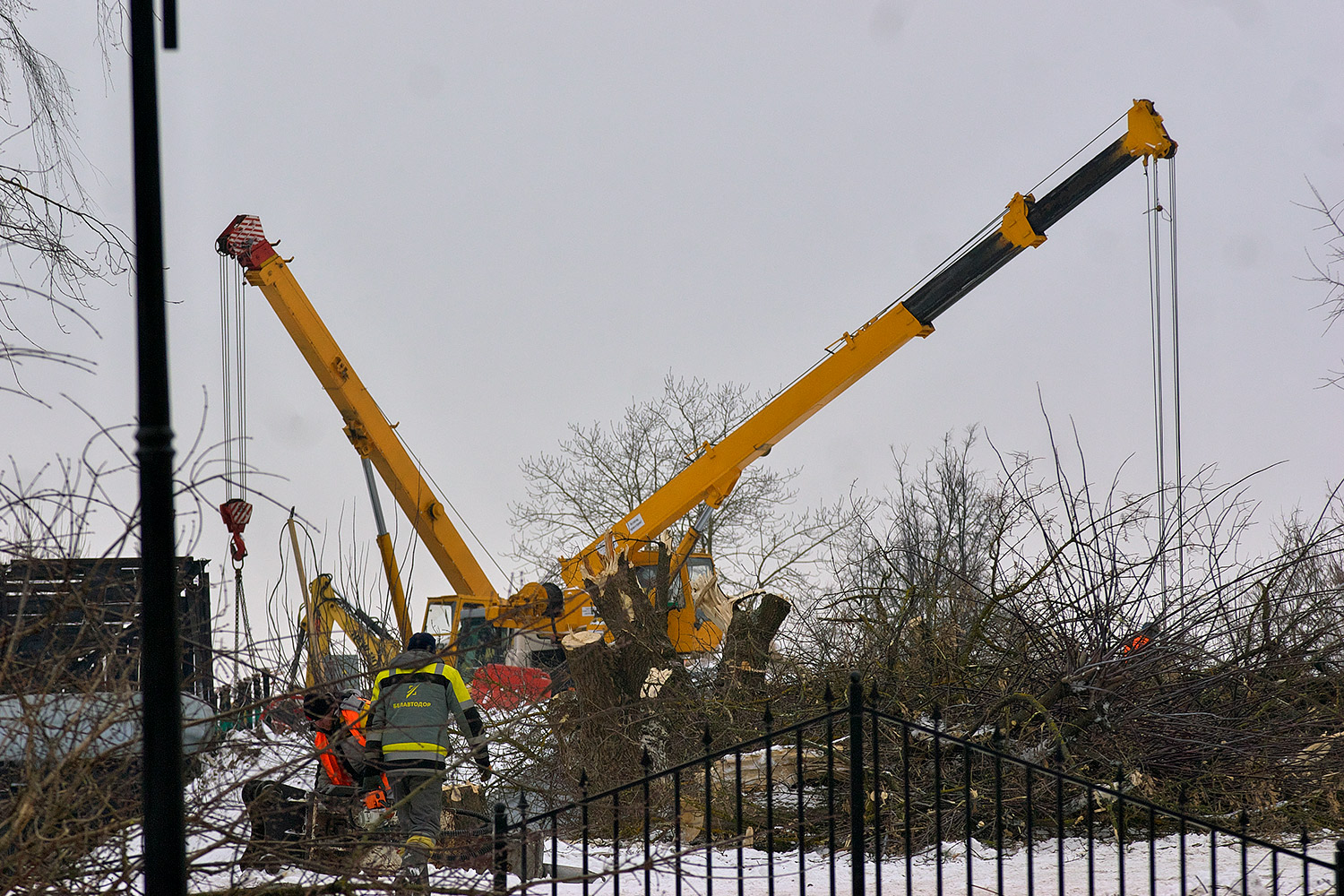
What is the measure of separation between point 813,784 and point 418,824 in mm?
2878

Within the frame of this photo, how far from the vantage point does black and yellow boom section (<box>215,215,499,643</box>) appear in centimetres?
1542

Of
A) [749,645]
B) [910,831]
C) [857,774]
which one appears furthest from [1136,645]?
[857,774]

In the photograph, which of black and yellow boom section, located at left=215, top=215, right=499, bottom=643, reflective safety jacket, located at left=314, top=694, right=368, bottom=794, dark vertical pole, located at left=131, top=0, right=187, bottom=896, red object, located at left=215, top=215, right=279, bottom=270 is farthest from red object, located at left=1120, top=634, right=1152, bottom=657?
red object, located at left=215, top=215, right=279, bottom=270

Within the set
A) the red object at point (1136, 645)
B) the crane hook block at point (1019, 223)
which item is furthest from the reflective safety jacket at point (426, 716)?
the crane hook block at point (1019, 223)

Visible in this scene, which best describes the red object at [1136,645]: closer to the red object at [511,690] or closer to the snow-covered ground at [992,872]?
the snow-covered ground at [992,872]

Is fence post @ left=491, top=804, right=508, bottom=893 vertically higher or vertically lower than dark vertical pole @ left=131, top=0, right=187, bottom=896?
lower

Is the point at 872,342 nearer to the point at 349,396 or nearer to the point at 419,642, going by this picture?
the point at 349,396

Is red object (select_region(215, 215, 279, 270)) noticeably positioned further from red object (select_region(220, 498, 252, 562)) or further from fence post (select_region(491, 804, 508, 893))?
fence post (select_region(491, 804, 508, 893))

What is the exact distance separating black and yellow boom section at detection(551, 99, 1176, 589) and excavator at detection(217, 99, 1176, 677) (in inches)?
0.5

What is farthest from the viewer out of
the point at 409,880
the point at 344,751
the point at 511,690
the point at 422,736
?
the point at 511,690

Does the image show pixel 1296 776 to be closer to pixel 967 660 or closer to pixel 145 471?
pixel 967 660

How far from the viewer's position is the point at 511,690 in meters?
9.32

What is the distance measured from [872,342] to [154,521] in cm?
1208

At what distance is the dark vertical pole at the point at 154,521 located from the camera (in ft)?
9.45
